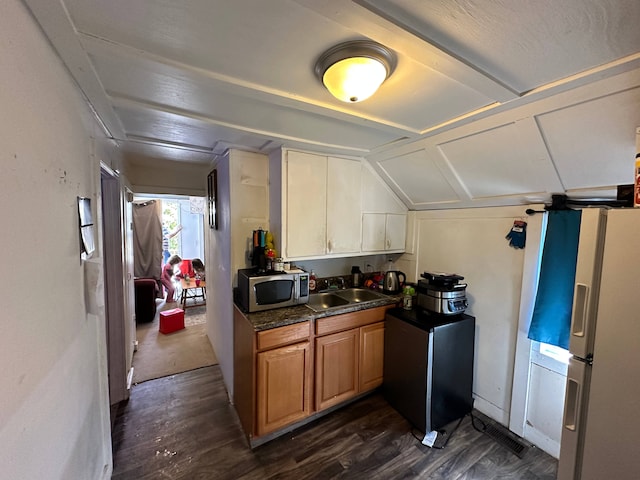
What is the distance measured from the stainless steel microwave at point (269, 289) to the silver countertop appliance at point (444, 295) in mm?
1085

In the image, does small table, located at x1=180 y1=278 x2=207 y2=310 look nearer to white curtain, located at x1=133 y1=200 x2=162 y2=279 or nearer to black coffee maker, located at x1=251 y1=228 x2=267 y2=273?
white curtain, located at x1=133 y1=200 x2=162 y2=279

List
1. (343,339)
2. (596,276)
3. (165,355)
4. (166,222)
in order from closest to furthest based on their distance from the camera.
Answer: (596,276) → (343,339) → (165,355) → (166,222)

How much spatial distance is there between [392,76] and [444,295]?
68.2 inches

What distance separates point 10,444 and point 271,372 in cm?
139

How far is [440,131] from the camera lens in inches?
71.2

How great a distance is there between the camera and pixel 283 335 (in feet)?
6.38

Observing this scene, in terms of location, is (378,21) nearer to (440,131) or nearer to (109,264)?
(440,131)

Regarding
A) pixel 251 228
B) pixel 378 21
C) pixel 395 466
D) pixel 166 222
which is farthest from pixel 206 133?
pixel 166 222

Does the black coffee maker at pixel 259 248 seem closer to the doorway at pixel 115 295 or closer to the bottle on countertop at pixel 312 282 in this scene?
the bottle on countertop at pixel 312 282

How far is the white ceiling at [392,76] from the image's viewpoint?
33.2 inches

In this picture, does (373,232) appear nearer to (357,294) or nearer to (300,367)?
(357,294)

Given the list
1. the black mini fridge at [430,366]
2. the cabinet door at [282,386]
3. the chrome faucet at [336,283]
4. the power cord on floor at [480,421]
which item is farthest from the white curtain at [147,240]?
the power cord on floor at [480,421]

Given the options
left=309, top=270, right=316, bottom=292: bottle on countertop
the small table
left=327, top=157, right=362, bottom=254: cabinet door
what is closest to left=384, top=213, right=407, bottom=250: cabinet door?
left=327, top=157, right=362, bottom=254: cabinet door

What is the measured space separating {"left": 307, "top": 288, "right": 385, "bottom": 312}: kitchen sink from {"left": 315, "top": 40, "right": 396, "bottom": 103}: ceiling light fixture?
6.38 feet
